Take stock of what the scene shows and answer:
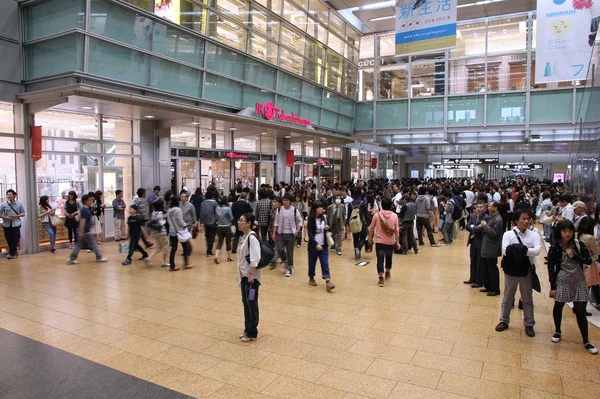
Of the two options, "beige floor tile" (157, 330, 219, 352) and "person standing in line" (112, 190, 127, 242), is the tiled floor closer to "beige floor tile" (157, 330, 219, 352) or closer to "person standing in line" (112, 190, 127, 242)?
"beige floor tile" (157, 330, 219, 352)

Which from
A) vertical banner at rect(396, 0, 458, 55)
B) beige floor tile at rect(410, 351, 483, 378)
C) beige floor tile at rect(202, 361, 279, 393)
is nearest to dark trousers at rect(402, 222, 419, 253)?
vertical banner at rect(396, 0, 458, 55)

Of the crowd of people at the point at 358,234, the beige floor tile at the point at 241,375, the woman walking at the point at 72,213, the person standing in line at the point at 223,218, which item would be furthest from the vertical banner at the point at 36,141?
the beige floor tile at the point at 241,375

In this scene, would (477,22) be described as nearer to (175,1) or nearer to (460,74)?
(460,74)

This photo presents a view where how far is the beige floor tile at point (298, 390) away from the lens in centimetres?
402

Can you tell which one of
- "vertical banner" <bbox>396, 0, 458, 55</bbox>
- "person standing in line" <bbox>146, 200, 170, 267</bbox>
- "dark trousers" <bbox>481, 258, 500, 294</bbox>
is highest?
"vertical banner" <bbox>396, 0, 458, 55</bbox>

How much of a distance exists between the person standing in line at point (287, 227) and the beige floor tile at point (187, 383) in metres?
4.39

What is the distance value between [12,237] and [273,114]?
9.83 m

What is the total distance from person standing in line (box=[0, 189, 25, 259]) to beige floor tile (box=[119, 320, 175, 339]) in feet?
20.1

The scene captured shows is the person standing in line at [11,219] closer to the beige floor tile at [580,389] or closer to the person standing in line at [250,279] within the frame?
Answer: the person standing in line at [250,279]

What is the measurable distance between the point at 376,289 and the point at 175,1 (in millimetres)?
10390

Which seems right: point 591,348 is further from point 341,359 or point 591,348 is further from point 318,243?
point 318,243

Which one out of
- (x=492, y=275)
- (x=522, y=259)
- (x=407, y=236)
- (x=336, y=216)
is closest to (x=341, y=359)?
(x=522, y=259)

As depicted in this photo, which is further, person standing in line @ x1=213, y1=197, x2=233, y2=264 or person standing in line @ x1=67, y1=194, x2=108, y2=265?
person standing in line @ x1=213, y1=197, x2=233, y2=264

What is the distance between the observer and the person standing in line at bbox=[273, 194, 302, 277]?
337 inches
